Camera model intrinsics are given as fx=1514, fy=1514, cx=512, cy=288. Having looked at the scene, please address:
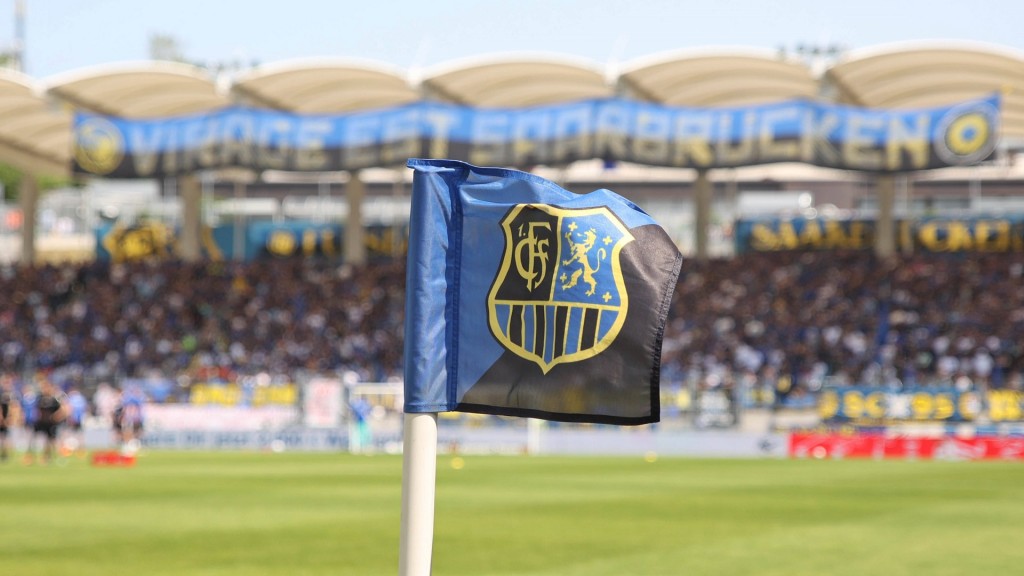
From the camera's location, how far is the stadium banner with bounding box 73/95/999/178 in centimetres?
5219

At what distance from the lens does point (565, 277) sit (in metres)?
6.48

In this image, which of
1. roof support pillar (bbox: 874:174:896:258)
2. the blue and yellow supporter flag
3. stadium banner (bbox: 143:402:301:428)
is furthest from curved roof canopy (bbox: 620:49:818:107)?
the blue and yellow supporter flag

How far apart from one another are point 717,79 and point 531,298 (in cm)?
4946

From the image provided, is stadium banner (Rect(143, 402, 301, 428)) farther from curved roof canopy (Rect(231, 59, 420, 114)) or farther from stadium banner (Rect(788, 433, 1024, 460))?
stadium banner (Rect(788, 433, 1024, 460))

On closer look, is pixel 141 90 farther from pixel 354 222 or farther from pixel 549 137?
pixel 549 137

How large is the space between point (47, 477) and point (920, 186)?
73.5m

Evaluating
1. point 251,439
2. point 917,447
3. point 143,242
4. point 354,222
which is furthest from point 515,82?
point 917,447

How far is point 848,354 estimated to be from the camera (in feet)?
161

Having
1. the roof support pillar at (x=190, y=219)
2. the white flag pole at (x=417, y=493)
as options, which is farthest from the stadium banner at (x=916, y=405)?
the white flag pole at (x=417, y=493)

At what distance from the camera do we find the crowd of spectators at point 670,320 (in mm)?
48656

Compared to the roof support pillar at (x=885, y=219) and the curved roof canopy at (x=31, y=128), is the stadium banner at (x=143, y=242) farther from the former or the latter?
the roof support pillar at (x=885, y=219)

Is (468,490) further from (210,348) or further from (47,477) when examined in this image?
(210,348)

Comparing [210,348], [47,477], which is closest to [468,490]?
[47,477]

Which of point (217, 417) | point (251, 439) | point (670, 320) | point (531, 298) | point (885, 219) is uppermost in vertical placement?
point (885, 219)
